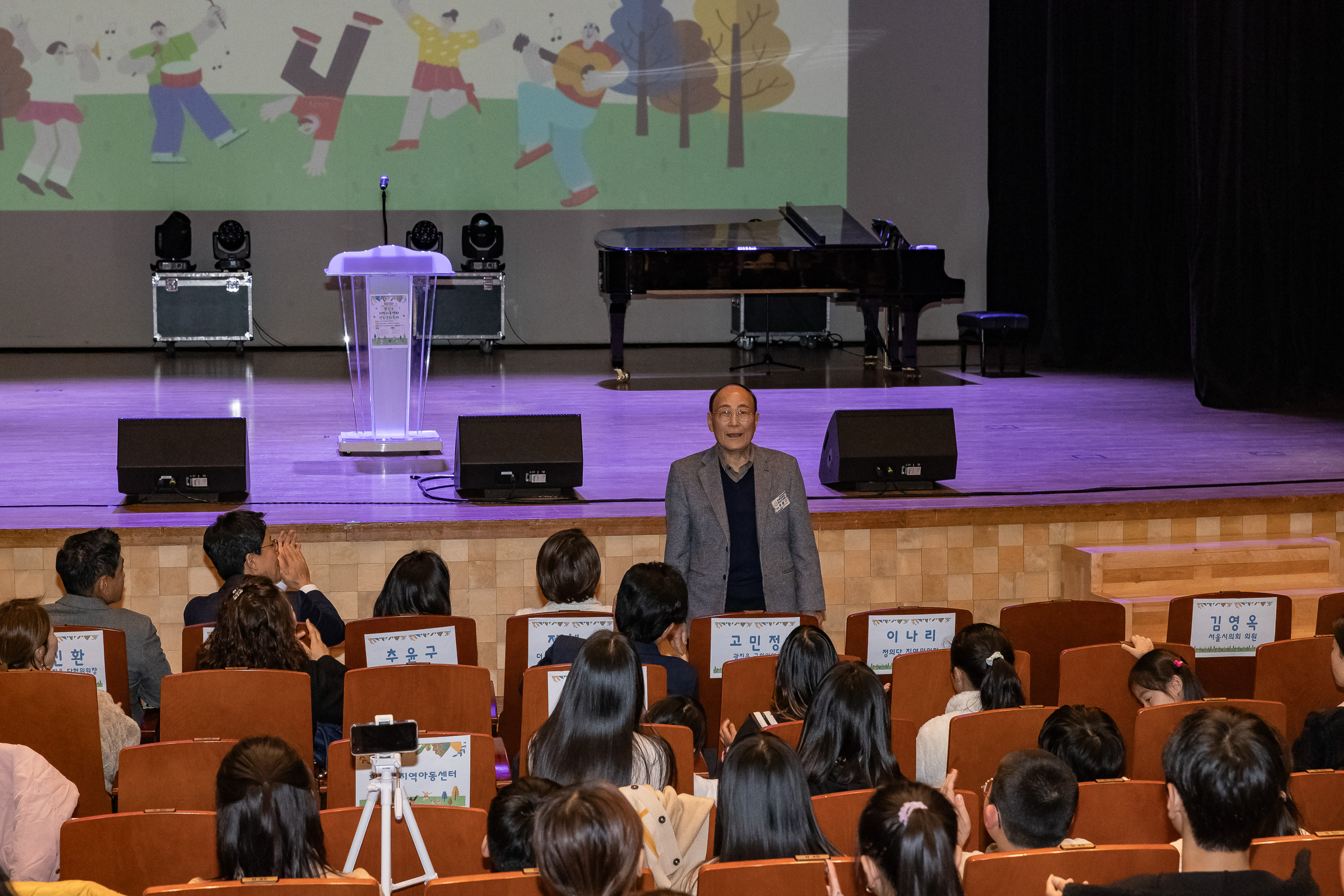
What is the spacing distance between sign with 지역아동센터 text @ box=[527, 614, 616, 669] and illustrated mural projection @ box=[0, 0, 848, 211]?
1050 centimetres

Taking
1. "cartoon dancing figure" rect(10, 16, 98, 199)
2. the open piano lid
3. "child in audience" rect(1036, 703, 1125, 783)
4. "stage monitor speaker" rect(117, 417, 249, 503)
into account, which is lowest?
"child in audience" rect(1036, 703, 1125, 783)

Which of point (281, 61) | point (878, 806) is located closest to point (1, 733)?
point (878, 806)

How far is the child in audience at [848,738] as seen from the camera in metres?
2.71

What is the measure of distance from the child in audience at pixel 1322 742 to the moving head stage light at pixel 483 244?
10.9m

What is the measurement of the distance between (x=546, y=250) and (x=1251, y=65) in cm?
704

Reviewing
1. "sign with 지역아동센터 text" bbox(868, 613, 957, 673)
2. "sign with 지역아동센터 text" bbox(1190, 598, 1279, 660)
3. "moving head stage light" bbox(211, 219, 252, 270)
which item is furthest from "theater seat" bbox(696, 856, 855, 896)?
"moving head stage light" bbox(211, 219, 252, 270)

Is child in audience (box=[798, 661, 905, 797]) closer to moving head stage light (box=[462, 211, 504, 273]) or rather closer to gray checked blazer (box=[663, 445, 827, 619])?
gray checked blazer (box=[663, 445, 827, 619])

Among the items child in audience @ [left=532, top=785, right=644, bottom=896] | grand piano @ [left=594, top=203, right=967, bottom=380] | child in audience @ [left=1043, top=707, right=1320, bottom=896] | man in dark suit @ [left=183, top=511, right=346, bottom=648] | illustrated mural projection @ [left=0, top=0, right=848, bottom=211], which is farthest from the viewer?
illustrated mural projection @ [left=0, top=0, right=848, bottom=211]

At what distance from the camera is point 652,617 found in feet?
11.5

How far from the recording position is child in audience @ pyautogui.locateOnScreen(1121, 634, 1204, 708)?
3.35 metres

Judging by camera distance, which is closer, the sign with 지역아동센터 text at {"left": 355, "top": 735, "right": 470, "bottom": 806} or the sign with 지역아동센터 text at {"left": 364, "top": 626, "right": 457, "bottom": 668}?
the sign with 지역아동센터 text at {"left": 355, "top": 735, "right": 470, "bottom": 806}

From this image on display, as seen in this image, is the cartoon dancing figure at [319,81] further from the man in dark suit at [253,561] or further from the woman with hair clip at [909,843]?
the woman with hair clip at [909,843]

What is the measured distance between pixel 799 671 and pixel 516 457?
3194 mm

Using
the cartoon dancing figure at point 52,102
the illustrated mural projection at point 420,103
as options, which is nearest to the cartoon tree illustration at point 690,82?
the illustrated mural projection at point 420,103
